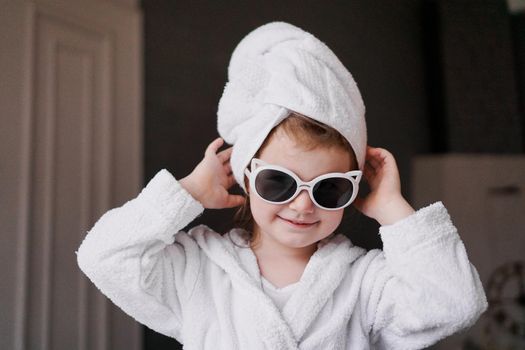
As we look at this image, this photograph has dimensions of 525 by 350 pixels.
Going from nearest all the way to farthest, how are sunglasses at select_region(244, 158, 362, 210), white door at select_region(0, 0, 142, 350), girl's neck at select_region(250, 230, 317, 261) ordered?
sunglasses at select_region(244, 158, 362, 210) → girl's neck at select_region(250, 230, 317, 261) → white door at select_region(0, 0, 142, 350)

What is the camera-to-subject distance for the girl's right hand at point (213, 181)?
62 cm

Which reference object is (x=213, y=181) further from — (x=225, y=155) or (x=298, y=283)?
(x=298, y=283)

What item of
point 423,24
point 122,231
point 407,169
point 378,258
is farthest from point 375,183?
point 423,24

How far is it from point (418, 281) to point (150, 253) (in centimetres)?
33

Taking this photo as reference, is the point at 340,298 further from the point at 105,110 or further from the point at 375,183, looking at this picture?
the point at 105,110

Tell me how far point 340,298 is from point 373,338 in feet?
0.27

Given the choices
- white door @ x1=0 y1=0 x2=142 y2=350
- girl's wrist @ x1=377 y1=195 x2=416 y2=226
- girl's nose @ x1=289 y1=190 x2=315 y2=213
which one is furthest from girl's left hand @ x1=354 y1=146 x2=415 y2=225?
white door @ x1=0 y1=0 x2=142 y2=350

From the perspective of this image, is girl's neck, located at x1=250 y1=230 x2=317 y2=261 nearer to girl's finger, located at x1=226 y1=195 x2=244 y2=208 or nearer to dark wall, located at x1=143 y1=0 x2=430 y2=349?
girl's finger, located at x1=226 y1=195 x2=244 y2=208

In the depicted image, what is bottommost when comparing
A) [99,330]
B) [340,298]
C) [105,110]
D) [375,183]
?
[99,330]

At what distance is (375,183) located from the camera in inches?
25.4

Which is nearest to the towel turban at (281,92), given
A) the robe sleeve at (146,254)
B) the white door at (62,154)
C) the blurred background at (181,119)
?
the robe sleeve at (146,254)

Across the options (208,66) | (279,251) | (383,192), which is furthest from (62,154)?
(383,192)

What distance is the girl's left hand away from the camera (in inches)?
23.4

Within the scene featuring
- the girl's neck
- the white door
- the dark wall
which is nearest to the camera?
the girl's neck
